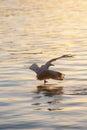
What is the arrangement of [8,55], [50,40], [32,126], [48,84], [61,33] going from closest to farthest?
[32,126]
[48,84]
[8,55]
[50,40]
[61,33]

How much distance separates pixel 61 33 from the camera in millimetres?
28875

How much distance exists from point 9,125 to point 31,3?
1551 inches

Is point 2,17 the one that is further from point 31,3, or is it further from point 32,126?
→ point 32,126

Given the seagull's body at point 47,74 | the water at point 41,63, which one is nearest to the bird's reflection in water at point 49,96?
the water at point 41,63

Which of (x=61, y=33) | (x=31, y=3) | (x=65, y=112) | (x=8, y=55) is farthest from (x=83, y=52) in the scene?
(x=31, y=3)

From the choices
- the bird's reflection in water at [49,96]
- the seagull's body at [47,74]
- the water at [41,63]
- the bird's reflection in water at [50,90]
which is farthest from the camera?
the seagull's body at [47,74]

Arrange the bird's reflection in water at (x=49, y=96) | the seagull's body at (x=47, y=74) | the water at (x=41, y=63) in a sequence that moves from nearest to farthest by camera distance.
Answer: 1. the water at (x=41, y=63)
2. the bird's reflection in water at (x=49, y=96)
3. the seagull's body at (x=47, y=74)

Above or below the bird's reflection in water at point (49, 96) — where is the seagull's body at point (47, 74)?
above

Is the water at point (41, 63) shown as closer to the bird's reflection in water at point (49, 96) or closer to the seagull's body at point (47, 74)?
the bird's reflection in water at point (49, 96)

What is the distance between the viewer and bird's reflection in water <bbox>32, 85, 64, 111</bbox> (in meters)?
13.3

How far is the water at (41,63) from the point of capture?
12148 mm

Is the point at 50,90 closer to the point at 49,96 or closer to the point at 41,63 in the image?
the point at 49,96

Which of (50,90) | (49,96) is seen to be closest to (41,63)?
(50,90)

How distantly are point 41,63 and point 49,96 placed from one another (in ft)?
17.2
